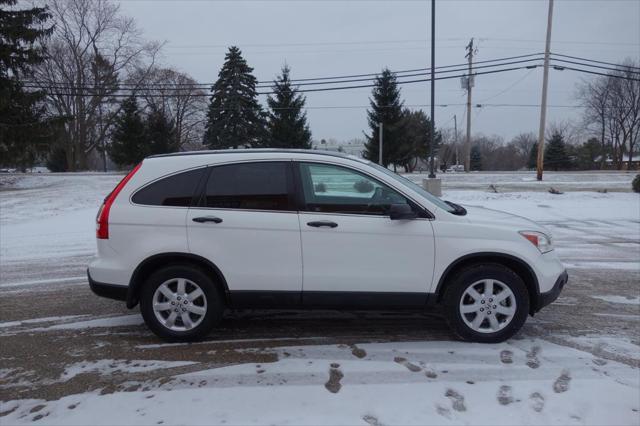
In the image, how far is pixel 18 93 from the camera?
22.2 metres

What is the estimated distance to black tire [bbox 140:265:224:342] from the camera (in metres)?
3.86

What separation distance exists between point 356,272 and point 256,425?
159 centimetres

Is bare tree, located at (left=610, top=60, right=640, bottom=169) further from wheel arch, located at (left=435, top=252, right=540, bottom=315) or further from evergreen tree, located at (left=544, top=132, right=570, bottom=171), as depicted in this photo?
wheel arch, located at (left=435, top=252, right=540, bottom=315)

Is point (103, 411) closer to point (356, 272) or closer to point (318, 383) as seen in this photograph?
point (318, 383)

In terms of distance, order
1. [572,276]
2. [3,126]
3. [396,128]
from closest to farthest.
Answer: [572,276]
[3,126]
[396,128]

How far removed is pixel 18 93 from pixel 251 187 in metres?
24.7

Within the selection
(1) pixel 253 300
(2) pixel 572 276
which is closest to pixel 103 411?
(1) pixel 253 300

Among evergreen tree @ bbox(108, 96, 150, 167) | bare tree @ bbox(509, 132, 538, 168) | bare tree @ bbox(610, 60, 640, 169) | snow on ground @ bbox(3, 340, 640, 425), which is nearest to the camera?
snow on ground @ bbox(3, 340, 640, 425)

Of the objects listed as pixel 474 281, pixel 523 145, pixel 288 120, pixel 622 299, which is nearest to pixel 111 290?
pixel 474 281

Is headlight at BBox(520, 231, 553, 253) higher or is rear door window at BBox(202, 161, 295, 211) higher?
rear door window at BBox(202, 161, 295, 211)

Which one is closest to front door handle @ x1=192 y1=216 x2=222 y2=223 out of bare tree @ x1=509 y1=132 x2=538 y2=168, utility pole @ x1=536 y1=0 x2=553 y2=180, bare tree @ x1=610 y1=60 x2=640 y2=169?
utility pole @ x1=536 y1=0 x2=553 y2=180

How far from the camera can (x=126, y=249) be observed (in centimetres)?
388

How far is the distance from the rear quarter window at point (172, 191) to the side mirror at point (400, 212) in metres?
1.83

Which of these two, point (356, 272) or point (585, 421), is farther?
point (356, 272)
